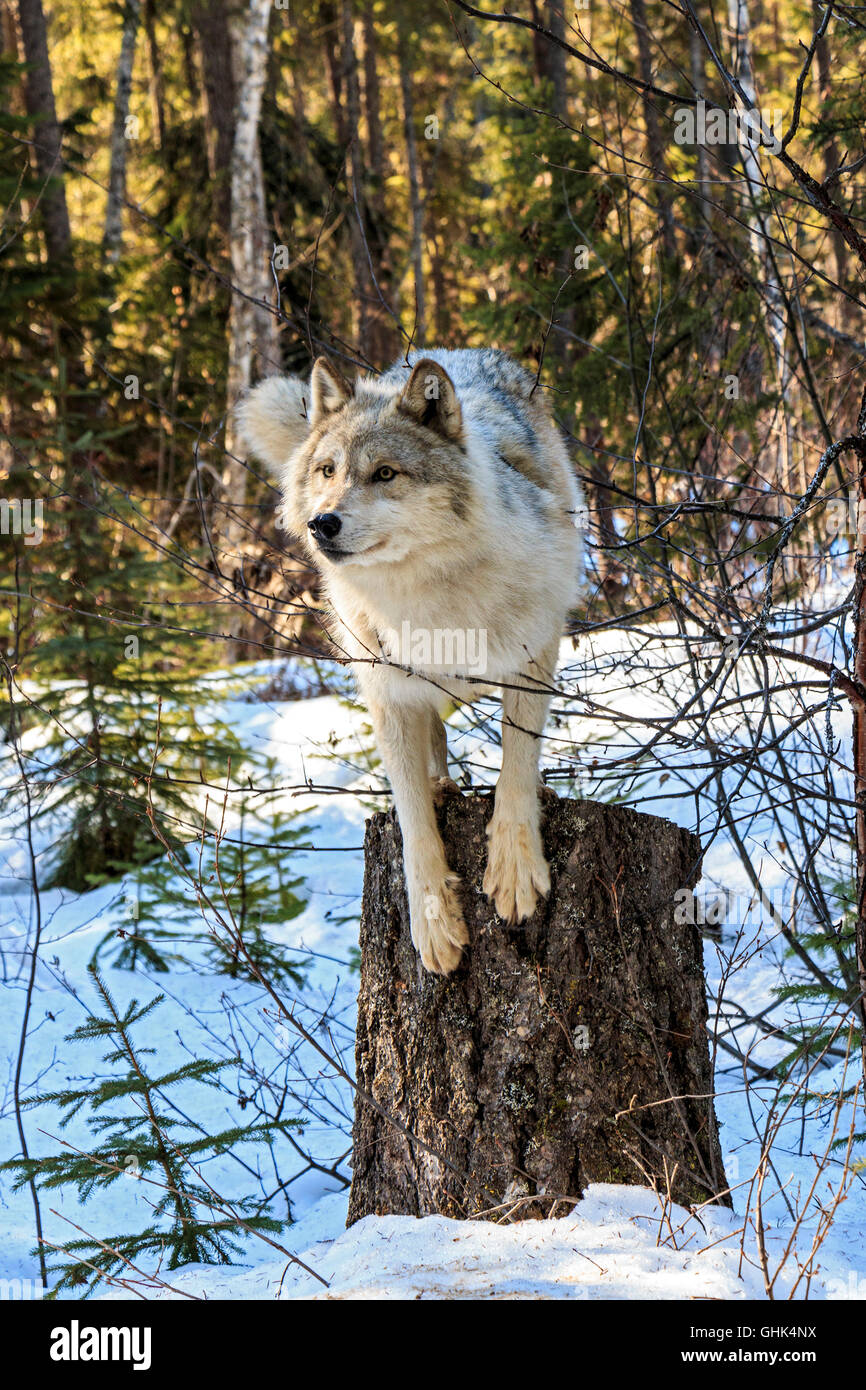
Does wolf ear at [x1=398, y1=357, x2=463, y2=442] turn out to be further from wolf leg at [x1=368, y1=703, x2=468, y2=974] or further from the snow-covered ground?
the snow-covered ground

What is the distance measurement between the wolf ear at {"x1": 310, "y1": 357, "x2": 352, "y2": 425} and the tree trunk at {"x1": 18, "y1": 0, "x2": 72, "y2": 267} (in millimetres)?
9013

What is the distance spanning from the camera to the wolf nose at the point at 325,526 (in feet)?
10.5

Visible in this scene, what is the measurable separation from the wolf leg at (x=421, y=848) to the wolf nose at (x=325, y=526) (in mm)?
806

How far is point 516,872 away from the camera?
3.42 metres

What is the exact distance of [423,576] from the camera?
3.49 meters

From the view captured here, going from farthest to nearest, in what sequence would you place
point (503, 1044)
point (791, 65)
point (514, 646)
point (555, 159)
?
1. point (791, 65)
2. point (555, 159)
3. point (514, 646)
4. point (503, 1044)

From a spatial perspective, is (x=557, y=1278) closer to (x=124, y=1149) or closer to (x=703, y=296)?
(x=124, y=1149)

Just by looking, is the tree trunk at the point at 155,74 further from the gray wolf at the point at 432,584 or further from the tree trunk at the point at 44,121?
the gray wolf at the point at 432,584

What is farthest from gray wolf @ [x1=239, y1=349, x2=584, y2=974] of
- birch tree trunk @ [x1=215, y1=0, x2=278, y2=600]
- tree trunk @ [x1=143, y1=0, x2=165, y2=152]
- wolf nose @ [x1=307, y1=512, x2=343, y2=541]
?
tree trunk @ [x1=143, y1=0, x2=165, y2=152]

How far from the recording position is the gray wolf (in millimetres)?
3424

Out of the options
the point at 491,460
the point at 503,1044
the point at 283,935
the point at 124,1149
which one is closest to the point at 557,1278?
the point at 503,1044
